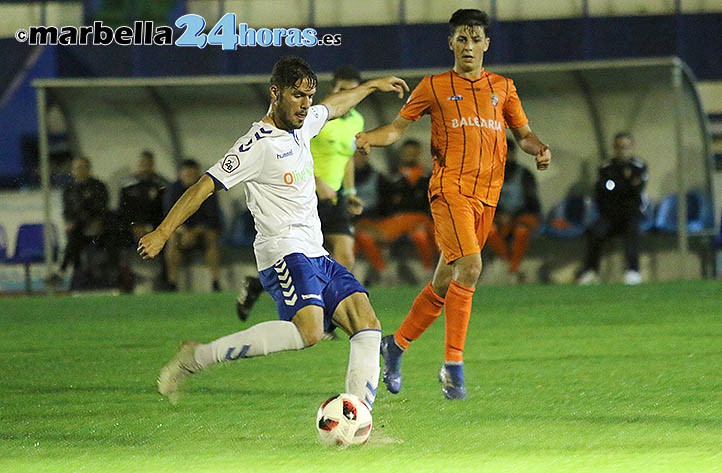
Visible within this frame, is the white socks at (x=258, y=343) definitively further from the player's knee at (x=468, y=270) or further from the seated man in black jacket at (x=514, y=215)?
the seated man in black jacket at (x=514, y=215)

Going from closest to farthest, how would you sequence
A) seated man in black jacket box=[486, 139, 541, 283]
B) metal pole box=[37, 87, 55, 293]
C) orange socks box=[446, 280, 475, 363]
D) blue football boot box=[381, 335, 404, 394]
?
orange socks box=[446, 280, 475, 363]
blue football boot box=[381, 335, 404, 394]
seated man in black jacket box=[486, 139, 541, 283]
metal pole box=[37, 87, 55, 293]

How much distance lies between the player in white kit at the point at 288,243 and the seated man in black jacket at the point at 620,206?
31.8 ft

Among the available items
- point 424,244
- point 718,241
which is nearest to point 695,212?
point 718,241

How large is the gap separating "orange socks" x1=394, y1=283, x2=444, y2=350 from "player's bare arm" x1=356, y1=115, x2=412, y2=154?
85cm

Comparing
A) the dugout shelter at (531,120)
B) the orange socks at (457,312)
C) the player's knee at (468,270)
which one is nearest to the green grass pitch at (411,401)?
the orange socks at (457,312)

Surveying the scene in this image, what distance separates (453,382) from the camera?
22.3 ft

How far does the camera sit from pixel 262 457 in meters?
5.26

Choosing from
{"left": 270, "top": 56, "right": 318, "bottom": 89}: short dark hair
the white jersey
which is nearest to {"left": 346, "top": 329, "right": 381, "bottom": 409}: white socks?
the white jersey

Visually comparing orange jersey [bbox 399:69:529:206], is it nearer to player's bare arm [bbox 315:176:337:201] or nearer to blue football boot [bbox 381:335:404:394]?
blue football boot [bbox 381:335:404:394]

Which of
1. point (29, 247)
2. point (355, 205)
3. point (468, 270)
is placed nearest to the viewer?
point (468, 270)

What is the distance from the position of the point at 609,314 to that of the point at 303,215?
6.00 meters

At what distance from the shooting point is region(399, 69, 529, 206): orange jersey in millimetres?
7102

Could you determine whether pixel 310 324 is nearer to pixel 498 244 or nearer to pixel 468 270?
pixel 468 270

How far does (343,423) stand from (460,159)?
219 cm
